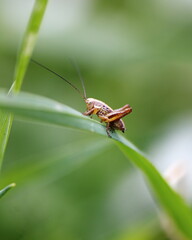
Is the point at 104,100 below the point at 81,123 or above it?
above

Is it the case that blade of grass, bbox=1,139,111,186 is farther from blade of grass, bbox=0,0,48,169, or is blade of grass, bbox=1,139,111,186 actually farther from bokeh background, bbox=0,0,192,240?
blade of grass, bbox=0,0,48,169

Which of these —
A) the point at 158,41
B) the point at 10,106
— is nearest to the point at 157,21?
the point at 158,41

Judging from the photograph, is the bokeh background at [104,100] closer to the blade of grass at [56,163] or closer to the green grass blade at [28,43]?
the blade of grass at [56,163]

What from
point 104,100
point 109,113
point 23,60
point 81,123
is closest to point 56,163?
point 109,113

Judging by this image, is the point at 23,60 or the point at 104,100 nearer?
the point at 23,60

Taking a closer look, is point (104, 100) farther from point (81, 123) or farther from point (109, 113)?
point (81, 123)
